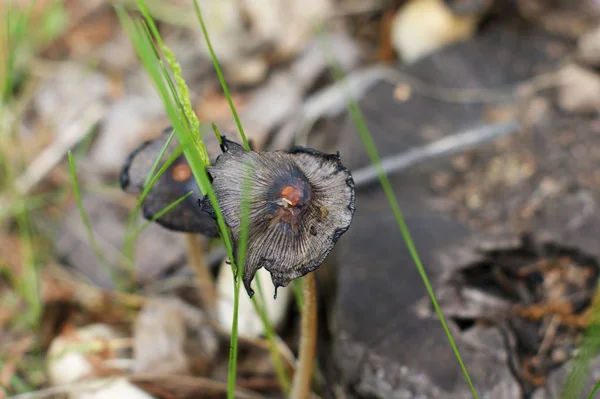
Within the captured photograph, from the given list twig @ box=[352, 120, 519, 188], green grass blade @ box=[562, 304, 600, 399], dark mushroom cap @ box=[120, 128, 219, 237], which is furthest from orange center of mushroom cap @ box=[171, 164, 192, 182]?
green grass blade @ box=[562, 304, 600, 399]

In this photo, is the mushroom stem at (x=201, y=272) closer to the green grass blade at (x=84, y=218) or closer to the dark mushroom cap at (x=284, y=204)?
the green grass blade at (x=84, y=218)

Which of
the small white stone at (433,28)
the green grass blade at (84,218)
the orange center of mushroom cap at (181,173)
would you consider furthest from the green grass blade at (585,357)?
the small white stone at (433,28)

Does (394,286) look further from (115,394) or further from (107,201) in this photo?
(107,201)

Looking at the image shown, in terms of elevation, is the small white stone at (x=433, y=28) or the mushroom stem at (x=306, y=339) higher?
the small white stone at (x=433, y=28)

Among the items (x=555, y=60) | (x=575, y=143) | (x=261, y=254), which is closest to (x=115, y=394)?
(x=261, y=254)

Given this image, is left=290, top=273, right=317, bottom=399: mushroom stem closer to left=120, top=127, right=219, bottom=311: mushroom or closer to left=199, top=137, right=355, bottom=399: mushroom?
left=199, top=137, right=355, bottom=399: mushroom

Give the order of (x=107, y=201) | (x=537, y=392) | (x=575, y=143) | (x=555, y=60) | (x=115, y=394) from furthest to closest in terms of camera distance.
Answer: (x=107, y=201) → (x=555, y=60) → (x=575, y=143) → (x=115, y=394) → (x=537, y=392)
